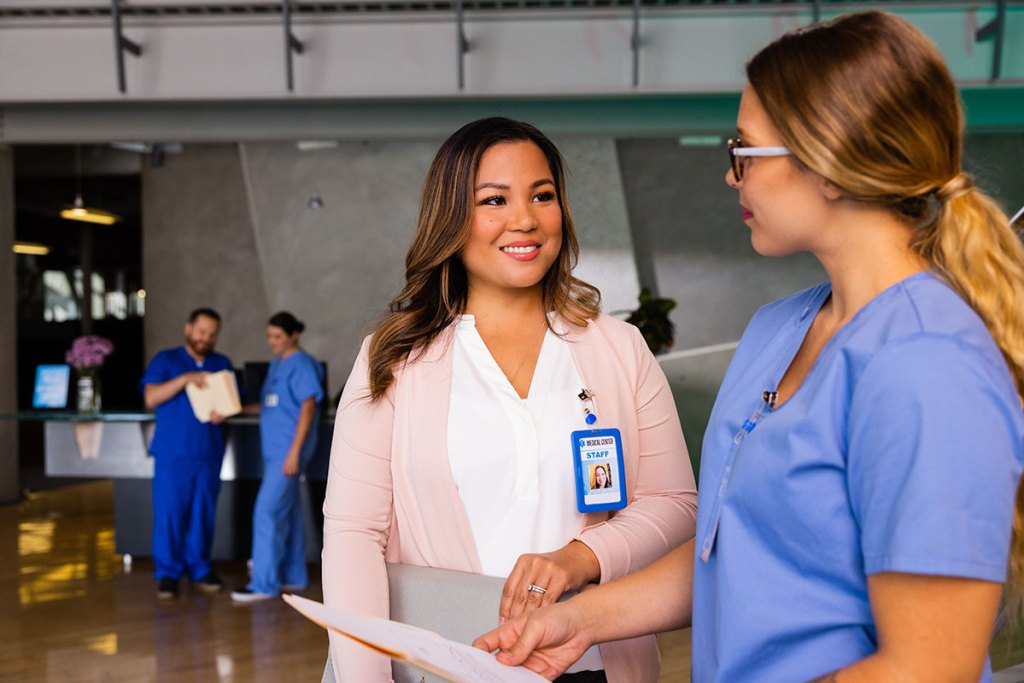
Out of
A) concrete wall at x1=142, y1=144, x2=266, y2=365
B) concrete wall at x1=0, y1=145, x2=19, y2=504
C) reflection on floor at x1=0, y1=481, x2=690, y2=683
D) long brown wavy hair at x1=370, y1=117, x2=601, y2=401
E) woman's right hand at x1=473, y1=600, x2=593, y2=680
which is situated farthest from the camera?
concrete wall at x1=142, y1=144, x2=266, y2=365

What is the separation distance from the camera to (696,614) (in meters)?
0.98

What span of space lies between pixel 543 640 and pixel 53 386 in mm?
6126

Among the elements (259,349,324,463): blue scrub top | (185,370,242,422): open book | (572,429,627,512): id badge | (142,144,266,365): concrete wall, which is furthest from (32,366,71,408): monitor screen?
(572,429,627,512): id badge

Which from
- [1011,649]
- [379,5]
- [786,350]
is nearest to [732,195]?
[379,5]

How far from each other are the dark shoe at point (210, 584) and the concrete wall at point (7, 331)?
3402mm

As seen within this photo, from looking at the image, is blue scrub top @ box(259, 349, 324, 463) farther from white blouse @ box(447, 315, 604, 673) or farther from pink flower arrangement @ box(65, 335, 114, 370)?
white blouse @ box(447, 315, 604, 673)

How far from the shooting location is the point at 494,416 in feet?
4.75

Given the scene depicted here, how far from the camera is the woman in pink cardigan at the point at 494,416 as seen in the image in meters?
1.37

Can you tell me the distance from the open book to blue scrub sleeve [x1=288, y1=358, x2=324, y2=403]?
14.6 inches

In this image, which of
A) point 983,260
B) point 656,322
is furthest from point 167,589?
point 983,260

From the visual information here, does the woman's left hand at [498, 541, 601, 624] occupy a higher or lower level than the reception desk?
higher

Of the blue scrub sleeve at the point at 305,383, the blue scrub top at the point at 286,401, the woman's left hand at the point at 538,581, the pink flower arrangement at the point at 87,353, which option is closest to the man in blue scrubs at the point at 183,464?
the blue scrub top at the point at 286,401

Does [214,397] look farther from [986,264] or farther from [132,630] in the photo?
[986,264]

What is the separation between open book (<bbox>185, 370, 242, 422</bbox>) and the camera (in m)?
5.32
